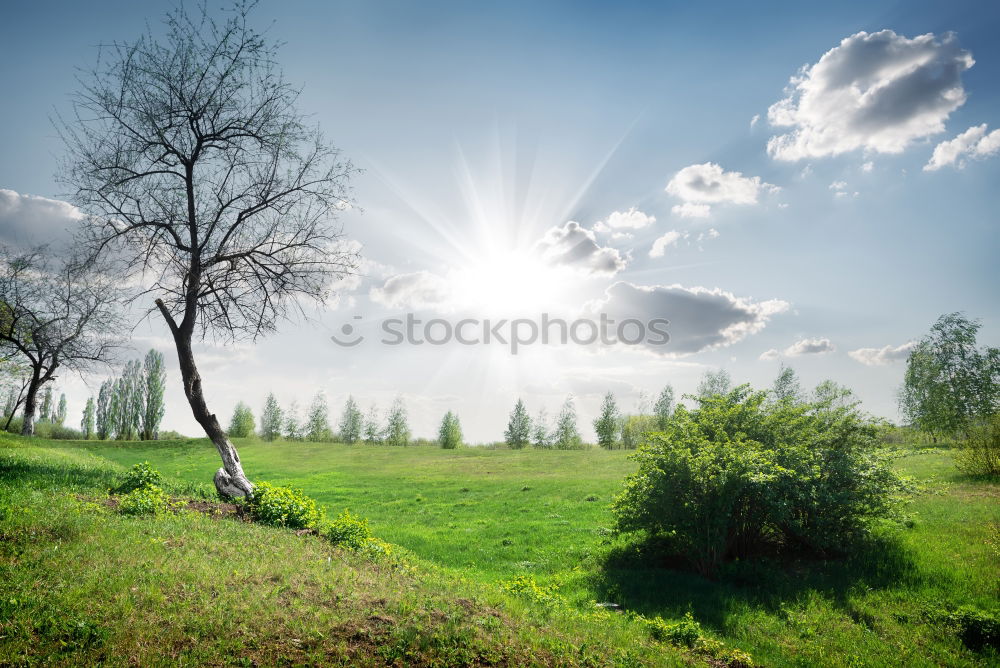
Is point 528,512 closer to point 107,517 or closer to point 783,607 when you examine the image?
point 783,607

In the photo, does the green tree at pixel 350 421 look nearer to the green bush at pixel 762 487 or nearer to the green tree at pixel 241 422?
the green tree at pixel 241 422

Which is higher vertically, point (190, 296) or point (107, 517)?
point (190, 296)

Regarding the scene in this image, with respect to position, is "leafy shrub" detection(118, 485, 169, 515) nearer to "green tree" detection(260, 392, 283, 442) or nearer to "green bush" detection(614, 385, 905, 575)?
"green bush" detection(614, 385, 905, 575)

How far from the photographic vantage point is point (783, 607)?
386 inches

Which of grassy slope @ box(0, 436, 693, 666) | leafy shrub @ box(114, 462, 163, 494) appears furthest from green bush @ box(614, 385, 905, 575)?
leafy shrub @ box(114, 462, 163, 494)

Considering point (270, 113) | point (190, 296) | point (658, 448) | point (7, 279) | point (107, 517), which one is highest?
point (270, 113)

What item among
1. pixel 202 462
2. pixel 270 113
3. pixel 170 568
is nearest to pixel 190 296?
pixel 270 113

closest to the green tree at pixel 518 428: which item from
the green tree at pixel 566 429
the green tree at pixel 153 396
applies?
the green tree at pixel 566 429

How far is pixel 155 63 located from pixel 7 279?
25939mm

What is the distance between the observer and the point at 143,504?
38.1 ft

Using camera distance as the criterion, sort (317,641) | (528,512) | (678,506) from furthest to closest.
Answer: (528,512) < (678,506) < (317,641)

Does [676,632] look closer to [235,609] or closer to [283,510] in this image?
[235,609]

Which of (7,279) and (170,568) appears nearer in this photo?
(170,568)

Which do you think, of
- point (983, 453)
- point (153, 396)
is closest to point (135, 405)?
point (153, 396)
